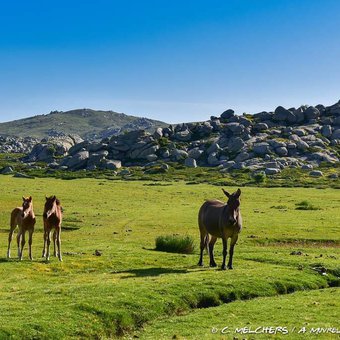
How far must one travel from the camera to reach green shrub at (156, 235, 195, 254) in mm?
32853

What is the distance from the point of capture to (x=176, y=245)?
108ft

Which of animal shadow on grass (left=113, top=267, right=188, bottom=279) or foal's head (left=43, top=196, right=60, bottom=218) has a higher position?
foal's head (left=43, top=196, right=60, bottom=218)

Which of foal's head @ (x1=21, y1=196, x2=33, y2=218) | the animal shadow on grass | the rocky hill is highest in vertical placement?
the rocky hill

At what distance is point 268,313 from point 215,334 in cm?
330

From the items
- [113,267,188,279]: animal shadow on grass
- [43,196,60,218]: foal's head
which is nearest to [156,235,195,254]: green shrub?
[113,267,188,279]: animal shadow on grass

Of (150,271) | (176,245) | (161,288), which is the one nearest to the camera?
(161,288)

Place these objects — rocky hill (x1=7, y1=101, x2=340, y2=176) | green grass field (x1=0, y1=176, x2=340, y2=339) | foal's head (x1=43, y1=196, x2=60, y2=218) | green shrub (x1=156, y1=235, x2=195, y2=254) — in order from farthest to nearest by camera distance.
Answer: rocky hill (x1=7, y1=101, x2=340, y2=176) → green shrub (x1=156, y1=235, x2=195, y2=254) → foal's head (x1=43, y1=196, x2=60, y2=218) → green grass field (x1=0, y1=176, x2=340, y2=339)

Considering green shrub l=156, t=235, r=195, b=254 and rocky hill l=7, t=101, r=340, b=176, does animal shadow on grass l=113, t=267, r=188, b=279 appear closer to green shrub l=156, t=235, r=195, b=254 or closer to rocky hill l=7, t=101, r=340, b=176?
green shrub l=156, t=235, r=195, b=254

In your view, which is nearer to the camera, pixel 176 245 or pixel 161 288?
pixel 161 288

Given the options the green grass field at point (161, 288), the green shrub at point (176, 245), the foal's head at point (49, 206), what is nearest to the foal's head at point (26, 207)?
the foal's head at point (49, 206)

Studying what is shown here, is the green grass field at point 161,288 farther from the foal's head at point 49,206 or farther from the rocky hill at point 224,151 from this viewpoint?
the rocky hill at point 224,151

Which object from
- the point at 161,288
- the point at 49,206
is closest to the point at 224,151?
the point at 49,206

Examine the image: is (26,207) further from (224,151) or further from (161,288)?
(224,151)

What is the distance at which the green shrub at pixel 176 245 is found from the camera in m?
32.9
